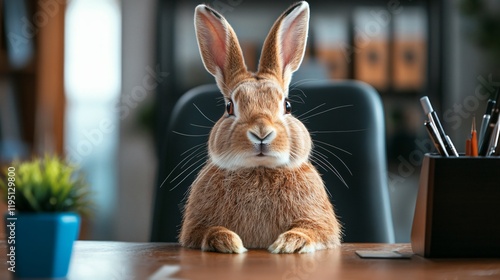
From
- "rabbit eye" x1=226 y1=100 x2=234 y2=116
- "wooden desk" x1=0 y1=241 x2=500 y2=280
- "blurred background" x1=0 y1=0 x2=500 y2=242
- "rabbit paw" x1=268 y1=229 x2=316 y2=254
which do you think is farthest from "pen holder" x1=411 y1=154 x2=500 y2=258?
"blurred background" x1=0 y1=0 x2=500 y2=242

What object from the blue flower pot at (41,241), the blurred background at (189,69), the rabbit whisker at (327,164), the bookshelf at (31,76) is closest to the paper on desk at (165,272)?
the blue flower pot at (41,241)

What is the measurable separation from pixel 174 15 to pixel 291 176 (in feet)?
5.95

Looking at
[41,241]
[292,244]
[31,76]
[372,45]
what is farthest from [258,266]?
[372,45]

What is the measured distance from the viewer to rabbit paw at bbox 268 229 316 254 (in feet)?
2.99

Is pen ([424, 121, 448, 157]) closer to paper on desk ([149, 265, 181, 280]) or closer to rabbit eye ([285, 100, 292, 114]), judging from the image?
rabbit eye ([285, 100, 292, 114])

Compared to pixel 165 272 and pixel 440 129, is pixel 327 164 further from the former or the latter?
pixel 165 272

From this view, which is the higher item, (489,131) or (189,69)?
(189,69)

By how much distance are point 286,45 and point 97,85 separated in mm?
1859

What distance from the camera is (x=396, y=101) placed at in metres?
2.76

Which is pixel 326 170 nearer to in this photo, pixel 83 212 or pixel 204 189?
pixel 204 189

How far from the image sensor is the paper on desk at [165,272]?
2.51ft

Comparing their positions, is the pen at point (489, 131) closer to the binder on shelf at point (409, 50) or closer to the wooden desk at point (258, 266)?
the wooden desk at point (258, 266)

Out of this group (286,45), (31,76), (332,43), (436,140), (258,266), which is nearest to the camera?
(258,266)

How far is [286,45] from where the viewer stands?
3.35 ft
